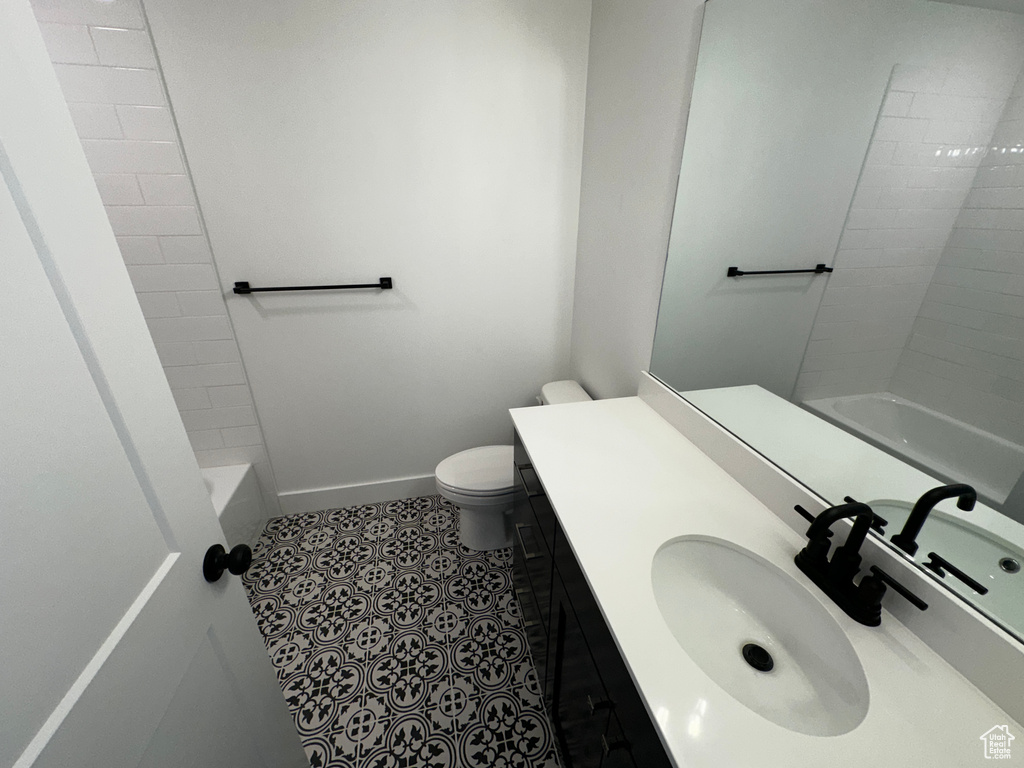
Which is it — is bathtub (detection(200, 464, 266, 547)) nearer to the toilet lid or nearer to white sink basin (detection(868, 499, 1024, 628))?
the toilet lid

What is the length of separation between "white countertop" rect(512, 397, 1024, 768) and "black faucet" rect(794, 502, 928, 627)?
2 cm

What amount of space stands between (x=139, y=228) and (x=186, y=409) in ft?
2.43

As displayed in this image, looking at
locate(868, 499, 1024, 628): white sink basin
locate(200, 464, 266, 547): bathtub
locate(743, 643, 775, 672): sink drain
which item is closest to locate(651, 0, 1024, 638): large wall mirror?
locate(868, 499, 1024, 628): white sink basin

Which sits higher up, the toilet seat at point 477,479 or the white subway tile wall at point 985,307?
the white subway tile wall at point 985,307

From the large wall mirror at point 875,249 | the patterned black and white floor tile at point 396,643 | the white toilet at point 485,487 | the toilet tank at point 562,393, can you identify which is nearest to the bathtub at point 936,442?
the large wall mirror at point 875,249

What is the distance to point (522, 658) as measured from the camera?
144cm

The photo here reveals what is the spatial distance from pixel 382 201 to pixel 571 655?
1.66 meters

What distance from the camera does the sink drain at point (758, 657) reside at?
74 cm

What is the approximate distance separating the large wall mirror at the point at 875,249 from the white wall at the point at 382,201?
737 millimetres

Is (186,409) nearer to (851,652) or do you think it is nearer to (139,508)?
(139,508)

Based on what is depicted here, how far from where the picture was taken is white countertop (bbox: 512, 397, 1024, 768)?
530 mm

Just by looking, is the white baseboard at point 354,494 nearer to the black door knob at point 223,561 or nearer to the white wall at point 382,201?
the white wall at point 382,201

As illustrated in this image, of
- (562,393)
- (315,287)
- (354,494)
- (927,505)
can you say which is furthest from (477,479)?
(927,505)

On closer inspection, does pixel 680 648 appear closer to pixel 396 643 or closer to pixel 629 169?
pixel 396 643
